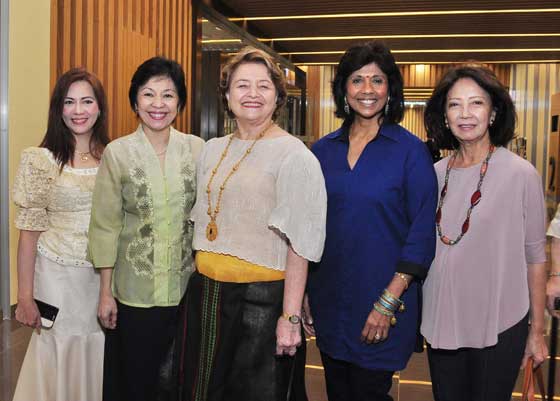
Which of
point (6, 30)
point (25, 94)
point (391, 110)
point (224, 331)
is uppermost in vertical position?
point (6, 30)

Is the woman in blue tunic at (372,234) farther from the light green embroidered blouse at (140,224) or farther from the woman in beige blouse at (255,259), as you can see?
the light green embroidered blouse at (140,224)

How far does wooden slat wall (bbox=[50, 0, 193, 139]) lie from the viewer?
17.8 ft

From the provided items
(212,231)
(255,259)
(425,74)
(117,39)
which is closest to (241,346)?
(255,259)

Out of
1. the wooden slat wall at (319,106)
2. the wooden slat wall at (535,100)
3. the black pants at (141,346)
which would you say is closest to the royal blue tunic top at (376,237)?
the black pants at (141,346)

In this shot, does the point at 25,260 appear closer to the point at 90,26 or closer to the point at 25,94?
the point at 25,94

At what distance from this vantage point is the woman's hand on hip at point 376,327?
7.01 ft

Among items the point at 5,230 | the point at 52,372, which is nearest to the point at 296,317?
the point at 52,372

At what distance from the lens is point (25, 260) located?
101 inches

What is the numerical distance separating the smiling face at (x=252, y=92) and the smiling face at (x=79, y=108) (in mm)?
831

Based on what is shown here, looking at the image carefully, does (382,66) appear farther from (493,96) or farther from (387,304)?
(387,304)

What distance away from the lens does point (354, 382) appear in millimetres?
2283

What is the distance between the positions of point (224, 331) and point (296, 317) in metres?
0.25

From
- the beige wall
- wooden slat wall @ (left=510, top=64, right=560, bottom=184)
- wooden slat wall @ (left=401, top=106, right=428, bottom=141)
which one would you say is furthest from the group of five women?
wooden slat wall @ (left=401, top=106, right=428, bottom=141)

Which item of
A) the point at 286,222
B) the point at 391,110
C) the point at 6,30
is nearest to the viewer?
the point at 286,222
